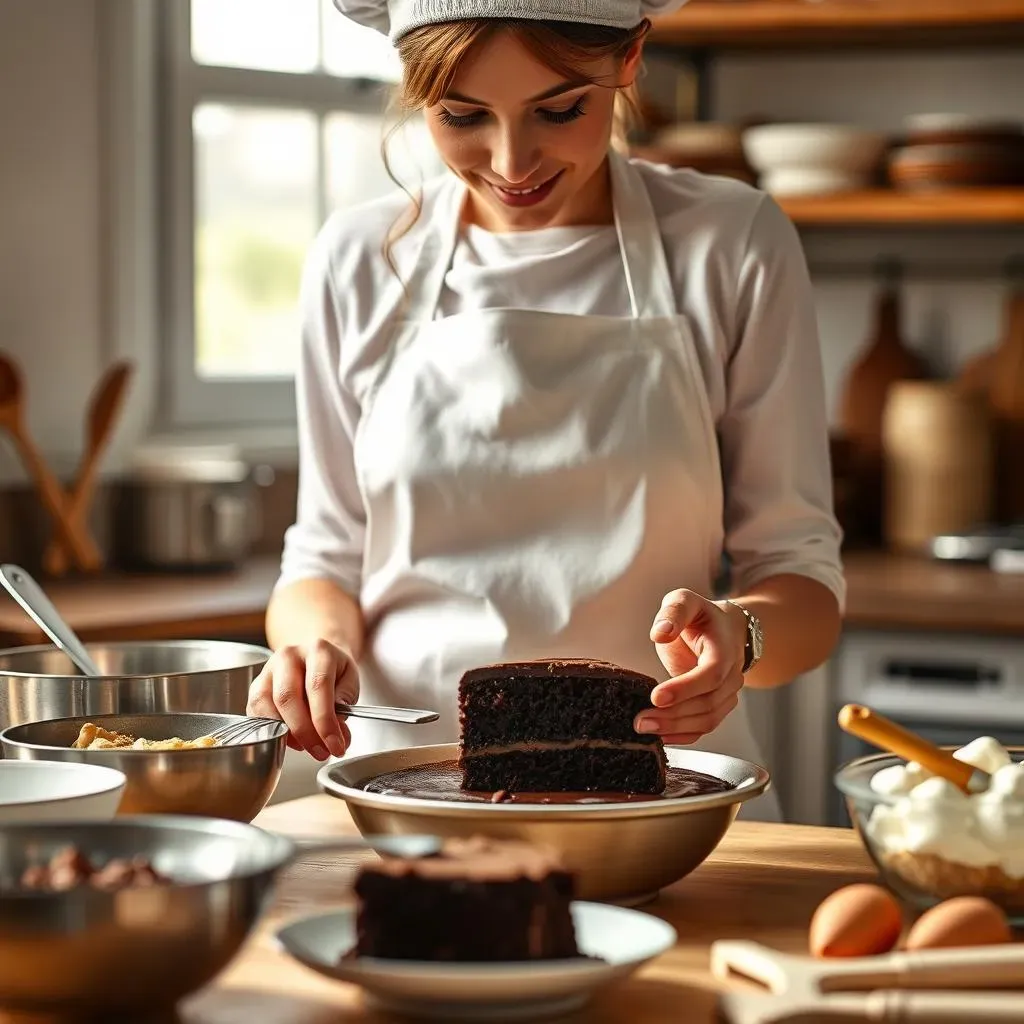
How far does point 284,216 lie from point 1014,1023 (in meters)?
2.79

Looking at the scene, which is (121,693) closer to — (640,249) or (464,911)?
(464,911)

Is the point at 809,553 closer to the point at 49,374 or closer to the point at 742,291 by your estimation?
the point at 742,291

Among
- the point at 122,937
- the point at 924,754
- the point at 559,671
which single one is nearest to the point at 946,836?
the point at 924,754

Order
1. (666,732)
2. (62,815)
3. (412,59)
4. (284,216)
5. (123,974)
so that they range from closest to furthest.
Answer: (123,974)
(62,815)
(666,732)
(412,59)
(284,216)

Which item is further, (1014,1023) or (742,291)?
(742,291)

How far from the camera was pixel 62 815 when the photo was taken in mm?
1090

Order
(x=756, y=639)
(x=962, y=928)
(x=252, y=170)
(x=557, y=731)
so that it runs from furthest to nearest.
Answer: (x=252, y=170)
(x=756, y=639)
(x=557, y=731)
(x=962, y=928)

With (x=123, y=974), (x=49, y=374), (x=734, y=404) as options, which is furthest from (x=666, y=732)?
(x=49, y=374)

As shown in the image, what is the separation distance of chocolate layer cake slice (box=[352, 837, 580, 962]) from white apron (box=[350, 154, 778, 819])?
79cm

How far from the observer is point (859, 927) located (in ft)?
3.39

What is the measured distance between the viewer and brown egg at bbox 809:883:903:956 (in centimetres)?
103

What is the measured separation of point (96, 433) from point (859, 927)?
2.22 m

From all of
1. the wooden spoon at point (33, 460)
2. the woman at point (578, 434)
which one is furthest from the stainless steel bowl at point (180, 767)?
the wooden spoon at point (33, 460)

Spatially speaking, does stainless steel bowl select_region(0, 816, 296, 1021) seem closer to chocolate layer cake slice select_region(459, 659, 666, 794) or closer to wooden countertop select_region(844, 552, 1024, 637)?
chocolate layer cake slice select_region(459, 659, 666, 794)
